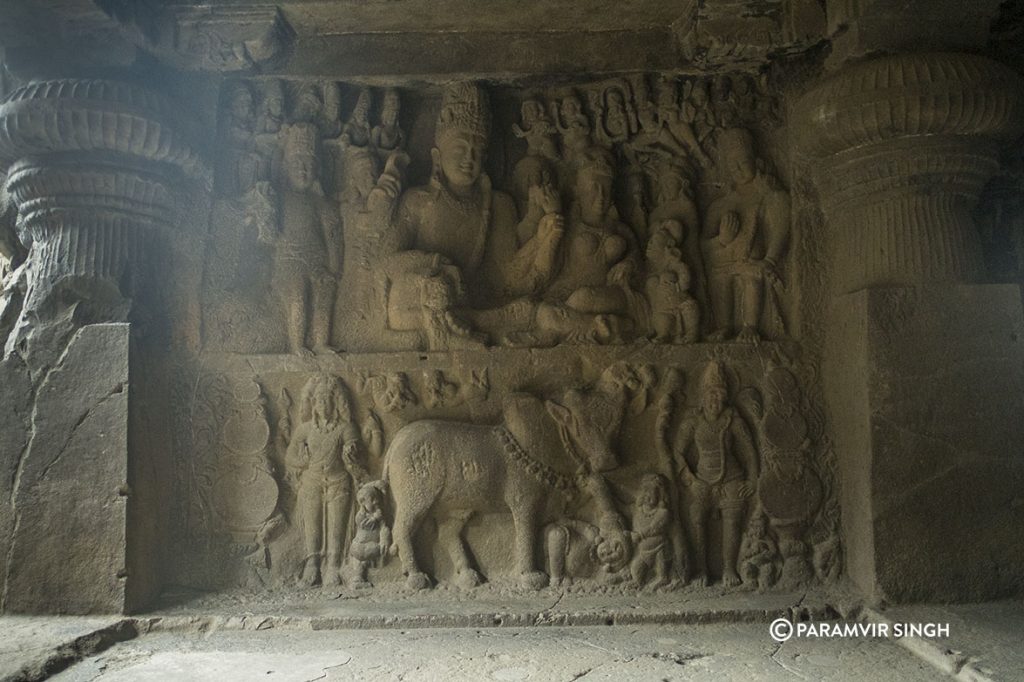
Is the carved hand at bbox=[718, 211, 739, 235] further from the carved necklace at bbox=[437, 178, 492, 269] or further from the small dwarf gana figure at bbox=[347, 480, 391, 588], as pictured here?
the small dwarf gana figure at bbox=[347, 480, 391, 588]

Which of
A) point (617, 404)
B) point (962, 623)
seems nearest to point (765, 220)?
point (617, 404)

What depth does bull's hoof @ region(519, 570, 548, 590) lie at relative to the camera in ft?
14.7

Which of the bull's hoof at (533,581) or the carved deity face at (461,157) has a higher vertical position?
the carved deity face at (461,157)

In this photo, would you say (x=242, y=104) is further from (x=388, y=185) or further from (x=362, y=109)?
(x=388, y=185)

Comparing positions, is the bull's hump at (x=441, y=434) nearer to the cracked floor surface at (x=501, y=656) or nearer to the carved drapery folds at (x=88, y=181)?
the cracked floor surface at (x=501, y=656)

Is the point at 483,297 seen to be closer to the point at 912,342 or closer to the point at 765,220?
the point at 765,220

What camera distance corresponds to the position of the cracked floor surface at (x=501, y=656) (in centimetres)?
356

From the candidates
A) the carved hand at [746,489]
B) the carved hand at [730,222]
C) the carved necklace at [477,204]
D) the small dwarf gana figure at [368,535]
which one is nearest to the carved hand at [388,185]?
the carved necklace at [477,204]

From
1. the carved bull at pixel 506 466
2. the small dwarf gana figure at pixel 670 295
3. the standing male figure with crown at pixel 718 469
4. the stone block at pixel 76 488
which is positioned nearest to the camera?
the stone block at pixel 76 488

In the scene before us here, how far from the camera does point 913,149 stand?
4.31m

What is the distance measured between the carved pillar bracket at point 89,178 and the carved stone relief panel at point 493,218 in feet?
1.41

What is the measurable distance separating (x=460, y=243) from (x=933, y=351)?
2664 millimetres

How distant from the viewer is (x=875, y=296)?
4.27m

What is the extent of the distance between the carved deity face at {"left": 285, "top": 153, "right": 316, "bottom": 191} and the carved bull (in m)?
1.57
